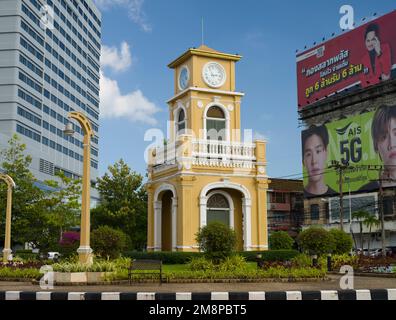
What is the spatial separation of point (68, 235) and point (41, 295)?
58.8 feet

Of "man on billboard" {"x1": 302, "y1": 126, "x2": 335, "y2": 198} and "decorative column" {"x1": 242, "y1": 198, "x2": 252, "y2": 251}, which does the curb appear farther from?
"man on billboard" {"x1": 302, "y1": 126, "x2": 335, "y2": 198}

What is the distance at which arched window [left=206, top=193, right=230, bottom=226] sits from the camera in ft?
90.2

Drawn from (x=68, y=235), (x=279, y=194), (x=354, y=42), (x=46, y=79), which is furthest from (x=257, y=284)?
(x=46, y=79)

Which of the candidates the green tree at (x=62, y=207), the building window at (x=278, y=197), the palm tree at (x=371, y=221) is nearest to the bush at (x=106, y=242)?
the green tree at (x=62, y=207)

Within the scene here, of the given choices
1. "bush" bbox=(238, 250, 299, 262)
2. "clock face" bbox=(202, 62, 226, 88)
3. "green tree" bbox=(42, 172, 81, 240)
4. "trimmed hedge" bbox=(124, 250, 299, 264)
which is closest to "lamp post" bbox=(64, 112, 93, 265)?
"trimmed hedge" bbox=(124, 250, 299, 264)

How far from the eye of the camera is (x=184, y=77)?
1147 inches

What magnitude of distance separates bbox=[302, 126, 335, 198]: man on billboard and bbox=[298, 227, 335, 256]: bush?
142ft

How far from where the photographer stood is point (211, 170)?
26.8 metres

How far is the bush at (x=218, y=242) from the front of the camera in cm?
1838

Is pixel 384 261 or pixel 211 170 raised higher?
pixel 211 170

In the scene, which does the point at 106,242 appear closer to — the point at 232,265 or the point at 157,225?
the point at 232,265

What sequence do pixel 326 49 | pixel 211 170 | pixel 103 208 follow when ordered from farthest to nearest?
1. pixel 326 49
2. pixel 103 208
3. pixel 211 170

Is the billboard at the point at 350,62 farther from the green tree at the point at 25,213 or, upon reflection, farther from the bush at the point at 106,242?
the bush at the point at 106,242
